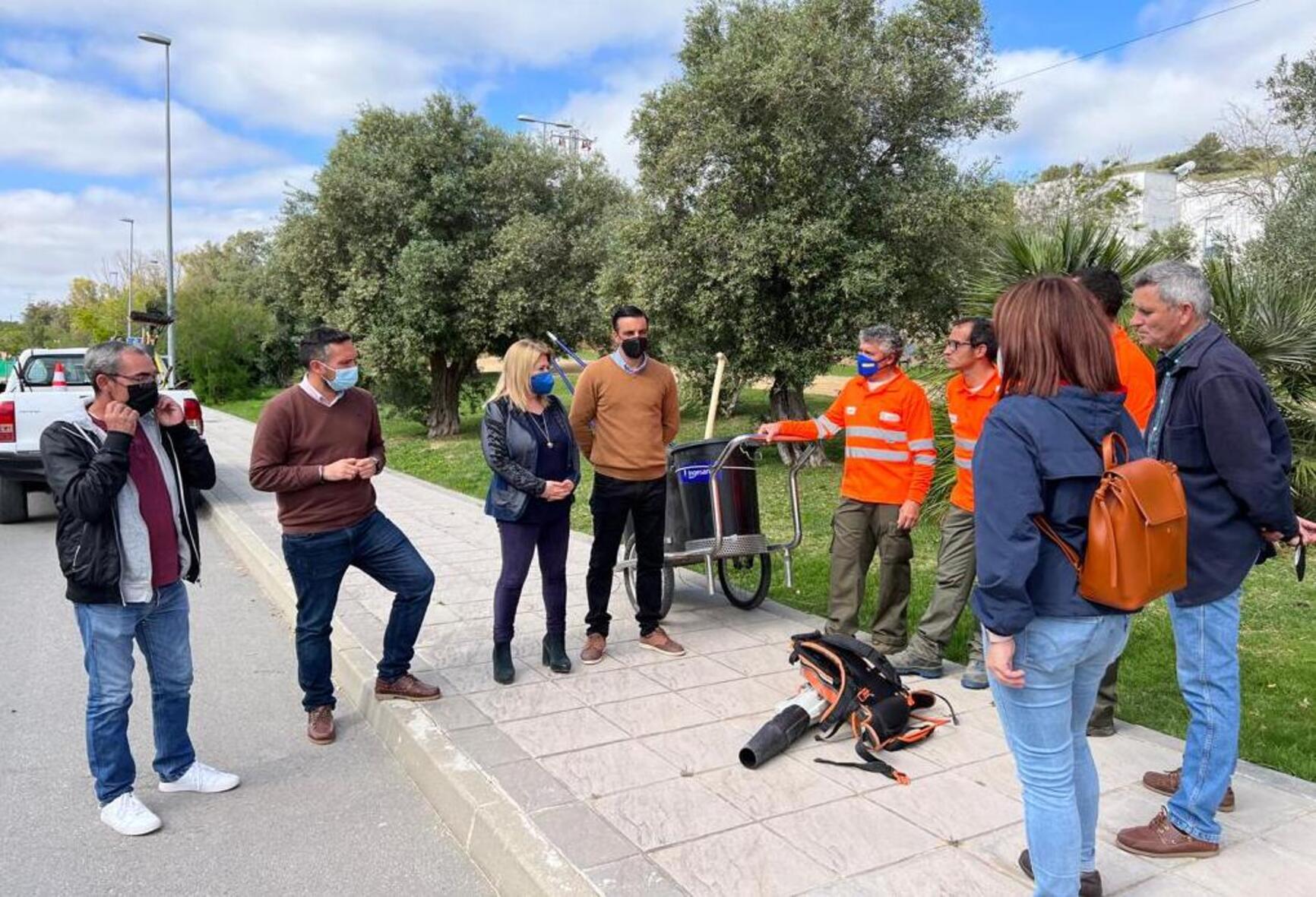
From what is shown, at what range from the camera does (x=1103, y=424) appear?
2.59 metres

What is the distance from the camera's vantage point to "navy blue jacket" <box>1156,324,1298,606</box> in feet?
10.2

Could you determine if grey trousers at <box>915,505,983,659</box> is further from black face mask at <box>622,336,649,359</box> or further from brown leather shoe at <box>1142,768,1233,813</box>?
black face mask at <box>622,336,649,359</box>

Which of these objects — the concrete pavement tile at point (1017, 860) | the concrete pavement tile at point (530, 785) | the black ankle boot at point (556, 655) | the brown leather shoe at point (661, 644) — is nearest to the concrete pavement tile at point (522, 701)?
the black ankle boot at point (556, 655)

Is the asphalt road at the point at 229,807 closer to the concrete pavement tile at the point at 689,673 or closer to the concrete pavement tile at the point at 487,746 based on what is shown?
the concrete pavement tile at the point at 487,746

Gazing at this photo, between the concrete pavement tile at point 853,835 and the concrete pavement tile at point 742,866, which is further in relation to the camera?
the concrete pavement tile at point 853,835

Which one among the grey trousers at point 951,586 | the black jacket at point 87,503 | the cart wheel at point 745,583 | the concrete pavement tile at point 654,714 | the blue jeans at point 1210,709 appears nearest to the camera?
the blue jeans at point 1210,709

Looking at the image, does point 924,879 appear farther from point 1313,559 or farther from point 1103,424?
point 1313,559

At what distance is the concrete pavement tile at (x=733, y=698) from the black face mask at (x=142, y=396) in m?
2.80

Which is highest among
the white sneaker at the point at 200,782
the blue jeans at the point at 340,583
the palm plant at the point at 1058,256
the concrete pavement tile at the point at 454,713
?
the palm plant at the point at 1058,256

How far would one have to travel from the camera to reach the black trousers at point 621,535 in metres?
5.52

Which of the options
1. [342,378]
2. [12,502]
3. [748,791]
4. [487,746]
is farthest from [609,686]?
[12,502]

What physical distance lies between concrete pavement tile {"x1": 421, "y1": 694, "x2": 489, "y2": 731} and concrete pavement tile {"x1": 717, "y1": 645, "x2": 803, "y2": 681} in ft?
4.78

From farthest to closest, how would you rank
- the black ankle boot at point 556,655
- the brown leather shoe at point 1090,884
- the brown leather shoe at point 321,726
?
1. the black ankle boot at point 556,655
2. the brown leather shoe at point 321,726
3. the brown leather shoe at point 1090,884

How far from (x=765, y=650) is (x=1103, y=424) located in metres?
3.38
